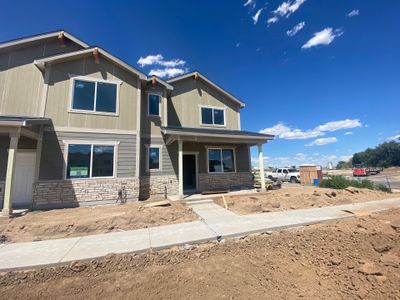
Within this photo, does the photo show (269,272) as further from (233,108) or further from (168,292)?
(233,108)

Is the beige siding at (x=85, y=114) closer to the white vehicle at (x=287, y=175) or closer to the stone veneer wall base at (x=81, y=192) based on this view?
the stone veneer wall base at (x=81, y=192)

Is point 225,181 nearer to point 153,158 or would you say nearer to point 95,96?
point 153,158

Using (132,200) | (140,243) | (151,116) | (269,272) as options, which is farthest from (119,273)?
(151,116)

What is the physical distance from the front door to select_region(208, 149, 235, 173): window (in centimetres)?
953

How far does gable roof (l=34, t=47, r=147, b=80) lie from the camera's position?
933 cm

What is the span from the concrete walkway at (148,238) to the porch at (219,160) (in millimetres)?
5229

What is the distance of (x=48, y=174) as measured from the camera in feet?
28.9

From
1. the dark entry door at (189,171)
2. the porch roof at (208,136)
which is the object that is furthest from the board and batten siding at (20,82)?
the dark entry door at (189,171)

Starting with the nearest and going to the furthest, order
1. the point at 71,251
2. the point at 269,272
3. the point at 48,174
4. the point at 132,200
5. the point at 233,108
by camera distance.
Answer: the point at 269,272 → the point at 71,251 → the point at 48,174 → the point at 132,200 → the point at 233,108

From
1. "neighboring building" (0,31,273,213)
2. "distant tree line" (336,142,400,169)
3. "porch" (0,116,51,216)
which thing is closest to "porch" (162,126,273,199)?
"neighboring building" (0,31,273,213)

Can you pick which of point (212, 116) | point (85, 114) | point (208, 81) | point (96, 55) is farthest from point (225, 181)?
point (96, 55)

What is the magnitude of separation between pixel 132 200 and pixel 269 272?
803 cm

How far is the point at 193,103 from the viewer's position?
1394 cm

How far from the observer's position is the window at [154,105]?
12062 mm
